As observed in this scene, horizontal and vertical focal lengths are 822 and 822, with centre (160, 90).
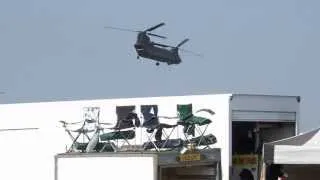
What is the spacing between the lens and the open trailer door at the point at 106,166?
14.8m

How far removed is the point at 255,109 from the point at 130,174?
3.07 meters

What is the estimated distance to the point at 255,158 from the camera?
57.4 feet

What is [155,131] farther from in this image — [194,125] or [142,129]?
[194,125]

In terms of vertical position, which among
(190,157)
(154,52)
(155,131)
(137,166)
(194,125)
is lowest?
(137,166)

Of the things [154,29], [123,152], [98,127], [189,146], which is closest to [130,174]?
[123,152]

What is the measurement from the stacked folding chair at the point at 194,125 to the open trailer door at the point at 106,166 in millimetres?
1675

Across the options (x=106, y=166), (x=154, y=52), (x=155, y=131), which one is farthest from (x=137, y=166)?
(x=154, y=52)

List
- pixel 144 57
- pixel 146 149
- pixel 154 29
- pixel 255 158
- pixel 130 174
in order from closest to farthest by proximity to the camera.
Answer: pixel 130 174
pixel 146 149
pixel 255 158
pixel 154 29
pixel 144 57

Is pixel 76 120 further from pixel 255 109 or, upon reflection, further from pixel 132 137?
pixel 255 109

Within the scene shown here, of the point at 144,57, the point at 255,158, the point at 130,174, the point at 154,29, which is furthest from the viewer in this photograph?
the point at 144,57

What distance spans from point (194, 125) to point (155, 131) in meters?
0.82

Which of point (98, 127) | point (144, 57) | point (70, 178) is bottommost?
point (70, 178)

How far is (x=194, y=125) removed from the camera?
54.0 feet

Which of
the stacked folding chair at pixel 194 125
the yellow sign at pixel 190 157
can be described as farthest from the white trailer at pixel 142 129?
the yellow sign at pixel 190 157
